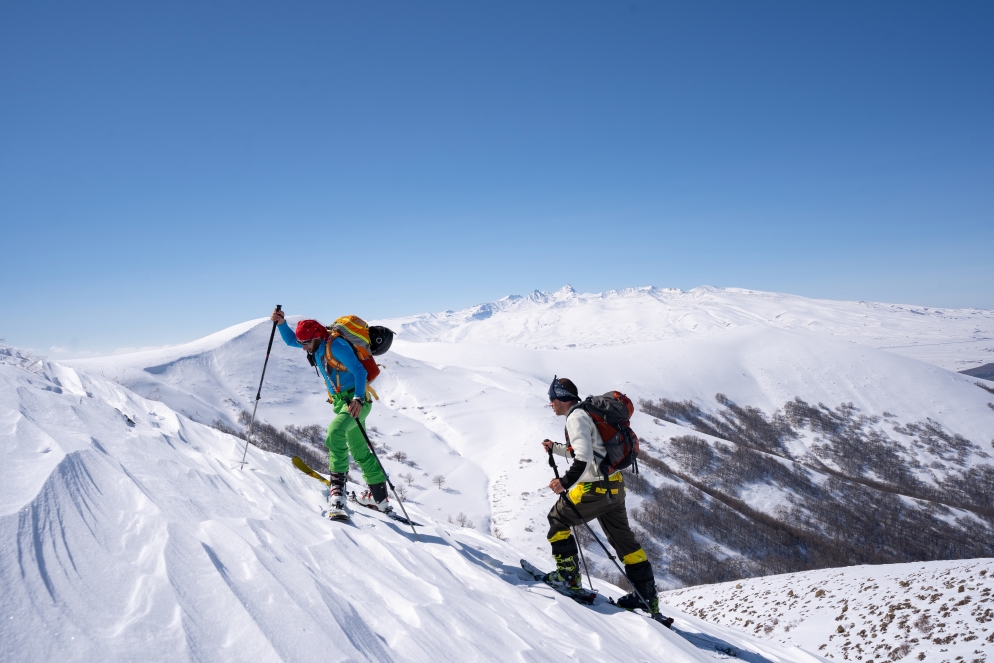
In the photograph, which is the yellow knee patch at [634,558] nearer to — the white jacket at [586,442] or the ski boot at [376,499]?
the white jacket at [586,442]

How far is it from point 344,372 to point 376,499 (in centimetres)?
223

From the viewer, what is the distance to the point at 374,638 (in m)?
3.21

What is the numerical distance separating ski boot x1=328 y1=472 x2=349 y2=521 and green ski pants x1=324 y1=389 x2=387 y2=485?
0.12 m

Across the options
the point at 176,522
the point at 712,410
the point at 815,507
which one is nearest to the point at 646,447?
the point at 815,507

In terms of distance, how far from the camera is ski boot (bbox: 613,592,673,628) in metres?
6.51

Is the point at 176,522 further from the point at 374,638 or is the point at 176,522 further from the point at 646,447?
the point at 646,447

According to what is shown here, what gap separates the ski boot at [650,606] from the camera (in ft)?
21.4

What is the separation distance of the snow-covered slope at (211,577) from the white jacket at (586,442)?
1605 mm

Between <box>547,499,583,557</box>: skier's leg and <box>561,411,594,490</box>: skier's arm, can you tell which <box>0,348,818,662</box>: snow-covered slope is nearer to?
<box>547,499,583,557</box>: skier's leg

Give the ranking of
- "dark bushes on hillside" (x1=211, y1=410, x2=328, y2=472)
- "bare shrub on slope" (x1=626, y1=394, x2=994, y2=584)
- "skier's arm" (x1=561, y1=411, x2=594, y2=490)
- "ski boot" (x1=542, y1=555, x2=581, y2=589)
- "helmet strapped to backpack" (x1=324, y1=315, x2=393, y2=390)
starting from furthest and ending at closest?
"dark bushes on hillside" (x1=211, y1=410, x2=328, y2=472) → "bare shrub on slope" (x1=626, y1=394, x2=994, y2=584) → "helmet strapped to backpack" (x1=324, y1=315, x2=393, y2=390) → "ski boot" (x1=542, y1=555, x2=581, y2=589) → "skier's arm" (x1=561, y1=411, x2=594, y2=490)

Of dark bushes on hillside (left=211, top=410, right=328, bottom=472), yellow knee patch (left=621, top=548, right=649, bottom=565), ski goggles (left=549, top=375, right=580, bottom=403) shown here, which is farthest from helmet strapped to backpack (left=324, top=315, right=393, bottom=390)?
dark bushes on hillside (left=211, top=410, right=328, bottom=472)

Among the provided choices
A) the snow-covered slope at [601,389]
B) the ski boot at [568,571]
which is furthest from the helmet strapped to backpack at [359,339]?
the snow-covered slope at [601,389]

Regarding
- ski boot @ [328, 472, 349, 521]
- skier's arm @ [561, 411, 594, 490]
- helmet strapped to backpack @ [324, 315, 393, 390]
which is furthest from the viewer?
helmet strapped to backpack @ [324, 315, 393, 390]

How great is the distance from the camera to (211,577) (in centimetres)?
304
